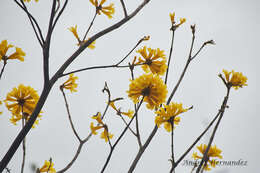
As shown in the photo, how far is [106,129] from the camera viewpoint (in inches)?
32.2

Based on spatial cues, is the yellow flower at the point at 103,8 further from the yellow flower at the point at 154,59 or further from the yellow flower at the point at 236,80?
the yellow flower at the point at 236,80

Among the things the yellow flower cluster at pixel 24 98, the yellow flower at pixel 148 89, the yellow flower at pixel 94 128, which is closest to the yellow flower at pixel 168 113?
the yellow flower at pixel 148 89

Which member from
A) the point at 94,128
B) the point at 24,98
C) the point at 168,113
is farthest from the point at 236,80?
the point at 24,98

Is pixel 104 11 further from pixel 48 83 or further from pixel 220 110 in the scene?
pixel 220 110

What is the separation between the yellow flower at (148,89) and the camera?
2.85 ft

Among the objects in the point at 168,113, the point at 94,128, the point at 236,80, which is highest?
the point at 236,80


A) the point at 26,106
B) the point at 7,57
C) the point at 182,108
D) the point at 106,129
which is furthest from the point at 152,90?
the point at 7,57

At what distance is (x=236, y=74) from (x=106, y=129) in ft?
2.16

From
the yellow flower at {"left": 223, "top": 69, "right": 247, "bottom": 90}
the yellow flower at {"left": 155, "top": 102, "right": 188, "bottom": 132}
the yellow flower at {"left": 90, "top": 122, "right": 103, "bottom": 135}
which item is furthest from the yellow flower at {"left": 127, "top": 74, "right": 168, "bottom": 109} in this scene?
the yellow flower at {"left": 223, "top": 69, "right": 247, "bottom": 90}

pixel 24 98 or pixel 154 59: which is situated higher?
pixel 154 59

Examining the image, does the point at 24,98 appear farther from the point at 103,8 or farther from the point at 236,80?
the point at 236,80

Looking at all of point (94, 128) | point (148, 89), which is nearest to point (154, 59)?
point (148, 89)

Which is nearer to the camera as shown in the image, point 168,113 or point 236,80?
point 168,113

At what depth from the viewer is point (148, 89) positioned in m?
0.88
